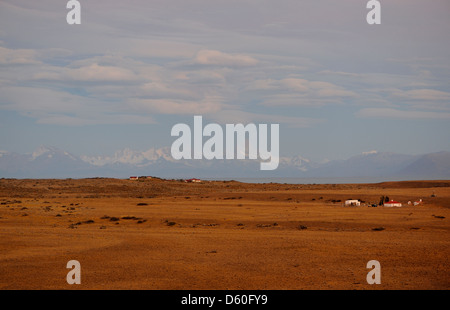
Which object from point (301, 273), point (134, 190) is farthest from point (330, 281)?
point (134, 190)

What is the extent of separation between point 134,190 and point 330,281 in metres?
69.0

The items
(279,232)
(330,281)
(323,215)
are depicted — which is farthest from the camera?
(323,215)

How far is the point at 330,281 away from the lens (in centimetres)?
1717

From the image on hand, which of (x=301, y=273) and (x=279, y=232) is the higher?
(x=279, y=232)

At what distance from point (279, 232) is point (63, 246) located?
12.4 m
